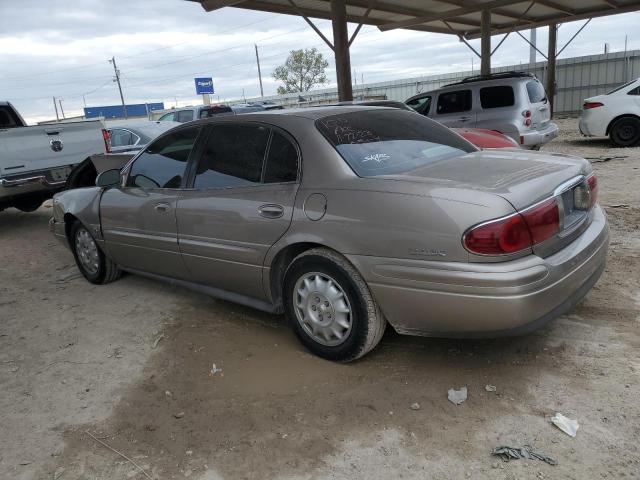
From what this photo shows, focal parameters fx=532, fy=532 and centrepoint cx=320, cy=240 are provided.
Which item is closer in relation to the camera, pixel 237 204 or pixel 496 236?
pixel 496 236

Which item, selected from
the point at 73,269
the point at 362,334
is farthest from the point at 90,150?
the point at 362,334

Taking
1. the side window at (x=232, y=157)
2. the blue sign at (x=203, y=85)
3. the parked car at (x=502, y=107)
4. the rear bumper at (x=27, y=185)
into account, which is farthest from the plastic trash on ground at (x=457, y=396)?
the blue sign at (x=203, y=85)

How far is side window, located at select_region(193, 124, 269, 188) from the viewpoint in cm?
351

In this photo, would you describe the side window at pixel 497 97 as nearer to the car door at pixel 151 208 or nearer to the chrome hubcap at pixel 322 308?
the car door at pixel 151 208

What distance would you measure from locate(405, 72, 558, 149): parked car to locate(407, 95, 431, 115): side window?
0.54 ft

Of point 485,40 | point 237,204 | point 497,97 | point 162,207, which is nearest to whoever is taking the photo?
point 237,204

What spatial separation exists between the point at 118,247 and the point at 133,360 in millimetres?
1391

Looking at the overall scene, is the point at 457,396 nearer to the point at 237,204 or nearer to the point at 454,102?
the point at 237,204

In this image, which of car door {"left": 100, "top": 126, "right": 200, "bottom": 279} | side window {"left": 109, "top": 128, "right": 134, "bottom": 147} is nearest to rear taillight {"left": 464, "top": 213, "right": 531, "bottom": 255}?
car door {"left": 100, "top": 126, "right": 200, "bottom": 279}

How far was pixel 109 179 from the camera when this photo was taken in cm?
462

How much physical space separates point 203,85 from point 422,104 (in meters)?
43.0

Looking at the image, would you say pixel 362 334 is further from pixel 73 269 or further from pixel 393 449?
pixel 73 269

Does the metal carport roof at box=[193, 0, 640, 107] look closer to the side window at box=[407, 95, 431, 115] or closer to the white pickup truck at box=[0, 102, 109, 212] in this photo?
the side window at box=[407, 95, 431, 115]

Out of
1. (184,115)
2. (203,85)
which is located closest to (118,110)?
(203,85)
